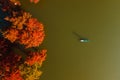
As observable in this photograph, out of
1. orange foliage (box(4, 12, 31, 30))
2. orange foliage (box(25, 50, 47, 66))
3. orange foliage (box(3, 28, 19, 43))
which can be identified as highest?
orange foliage (box(4, 12, 31, 30))

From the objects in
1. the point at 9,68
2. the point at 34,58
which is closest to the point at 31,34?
the point at 34,58

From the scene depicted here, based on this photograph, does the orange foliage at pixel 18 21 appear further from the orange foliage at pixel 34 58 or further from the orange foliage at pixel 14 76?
the orange foliage at pixel 14 76

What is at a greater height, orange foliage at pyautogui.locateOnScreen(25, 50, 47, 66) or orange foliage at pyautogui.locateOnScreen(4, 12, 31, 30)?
orange foliage at pyautogui.locateOnScreen(4, 12, 31, 30)

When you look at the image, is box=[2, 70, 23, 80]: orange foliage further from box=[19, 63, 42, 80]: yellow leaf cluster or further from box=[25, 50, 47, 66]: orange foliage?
box=[25, 50, 47, 66]: orange foliage

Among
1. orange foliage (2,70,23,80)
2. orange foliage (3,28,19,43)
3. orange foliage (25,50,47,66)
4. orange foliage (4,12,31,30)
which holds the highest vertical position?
orange foliage (4,12,31,30)

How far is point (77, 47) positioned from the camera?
647 cm

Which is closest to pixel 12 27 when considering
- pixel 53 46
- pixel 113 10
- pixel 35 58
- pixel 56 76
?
pixel 35 58

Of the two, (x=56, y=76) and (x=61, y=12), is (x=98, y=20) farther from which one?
(x=56, y=76)

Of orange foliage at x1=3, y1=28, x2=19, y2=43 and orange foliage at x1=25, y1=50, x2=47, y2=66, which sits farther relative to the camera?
orange foliage at x1=25, y1=50, x2=47, y2=66

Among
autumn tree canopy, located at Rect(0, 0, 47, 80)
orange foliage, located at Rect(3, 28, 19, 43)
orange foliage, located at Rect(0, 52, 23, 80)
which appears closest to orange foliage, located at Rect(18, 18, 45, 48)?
autumn tree canopy, located at Rect(0, 0, 47, 80)

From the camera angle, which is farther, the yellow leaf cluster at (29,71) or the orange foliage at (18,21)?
the yellow leaf cluster at (29,71)

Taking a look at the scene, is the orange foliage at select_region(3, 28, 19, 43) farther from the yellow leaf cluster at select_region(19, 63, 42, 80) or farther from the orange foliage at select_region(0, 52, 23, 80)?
the yellow leaf cluster at select_region(19, 63, 42, 80)

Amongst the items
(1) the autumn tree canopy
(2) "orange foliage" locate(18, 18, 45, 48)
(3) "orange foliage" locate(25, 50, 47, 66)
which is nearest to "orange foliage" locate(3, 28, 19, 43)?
(1) the autumn tree canopy

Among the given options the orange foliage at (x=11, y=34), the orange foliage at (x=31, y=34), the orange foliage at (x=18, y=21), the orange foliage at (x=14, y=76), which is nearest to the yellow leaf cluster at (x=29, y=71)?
the orange foliage at (x=14, y=76)
